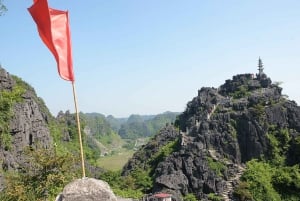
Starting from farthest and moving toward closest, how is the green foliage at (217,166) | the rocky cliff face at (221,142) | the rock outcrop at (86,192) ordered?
the green foliage at (217,166), the rocky cliff face at (221,142), the rock outcrop at (86,192)

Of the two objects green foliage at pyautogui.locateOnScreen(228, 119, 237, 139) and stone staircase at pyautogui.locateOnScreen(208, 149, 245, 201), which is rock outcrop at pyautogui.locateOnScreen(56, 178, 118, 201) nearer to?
stone staircase at pyautogui.locateOnScreen(208, 149, 245, 201)

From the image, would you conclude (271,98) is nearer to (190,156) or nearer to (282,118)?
(282,118)

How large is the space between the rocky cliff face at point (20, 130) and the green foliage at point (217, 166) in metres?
17.7

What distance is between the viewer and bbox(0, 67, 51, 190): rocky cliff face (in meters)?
32.9

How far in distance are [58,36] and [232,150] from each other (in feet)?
132

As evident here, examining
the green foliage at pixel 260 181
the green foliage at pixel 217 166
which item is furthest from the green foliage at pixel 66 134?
the green foliage at pixel 260 181

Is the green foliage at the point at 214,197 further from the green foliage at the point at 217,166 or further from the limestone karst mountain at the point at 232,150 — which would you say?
the green foliage at the point at 217,166

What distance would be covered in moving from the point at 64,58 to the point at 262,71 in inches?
2258

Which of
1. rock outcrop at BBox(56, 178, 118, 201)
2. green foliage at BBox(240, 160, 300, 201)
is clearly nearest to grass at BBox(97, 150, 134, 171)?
green foliage at BBox(240, 160, 300, 201)

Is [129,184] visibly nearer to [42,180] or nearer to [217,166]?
[217,166]

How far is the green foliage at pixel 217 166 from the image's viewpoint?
41194 mm

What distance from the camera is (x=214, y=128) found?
46.6 meters

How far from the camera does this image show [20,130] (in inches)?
1451

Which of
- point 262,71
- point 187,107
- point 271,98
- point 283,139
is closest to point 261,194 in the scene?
point 283,139
